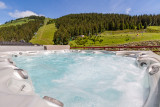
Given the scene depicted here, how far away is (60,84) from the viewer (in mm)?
2609

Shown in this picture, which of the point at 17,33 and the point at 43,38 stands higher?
the point at 17,33

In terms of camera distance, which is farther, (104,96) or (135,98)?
(104,96)

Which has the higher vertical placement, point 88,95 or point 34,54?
point 34,54

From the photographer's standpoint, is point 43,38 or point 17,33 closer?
point 17,33

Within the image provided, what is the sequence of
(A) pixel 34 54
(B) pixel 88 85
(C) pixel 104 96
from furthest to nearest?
(A) pixel 34 54 < (B) pixel 88 85 < (C) pixel 104 96

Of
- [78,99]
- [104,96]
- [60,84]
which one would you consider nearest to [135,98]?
[104,96]

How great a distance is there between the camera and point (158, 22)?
51562 millimetres

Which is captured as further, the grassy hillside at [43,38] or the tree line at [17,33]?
the grassy hillside at [43,38]

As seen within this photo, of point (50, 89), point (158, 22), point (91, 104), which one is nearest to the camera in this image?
point (91, 104)

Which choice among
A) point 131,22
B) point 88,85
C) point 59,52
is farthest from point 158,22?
point 88,85

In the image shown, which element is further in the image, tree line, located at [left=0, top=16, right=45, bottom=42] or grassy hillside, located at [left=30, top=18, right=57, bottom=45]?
grassy hillside, located at [left=30, top=18, right=57, bottom=45]

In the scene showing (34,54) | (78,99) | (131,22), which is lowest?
(78,99)

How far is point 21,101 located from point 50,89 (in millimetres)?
1538

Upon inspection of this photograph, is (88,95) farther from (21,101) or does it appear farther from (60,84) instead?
(21,101)
